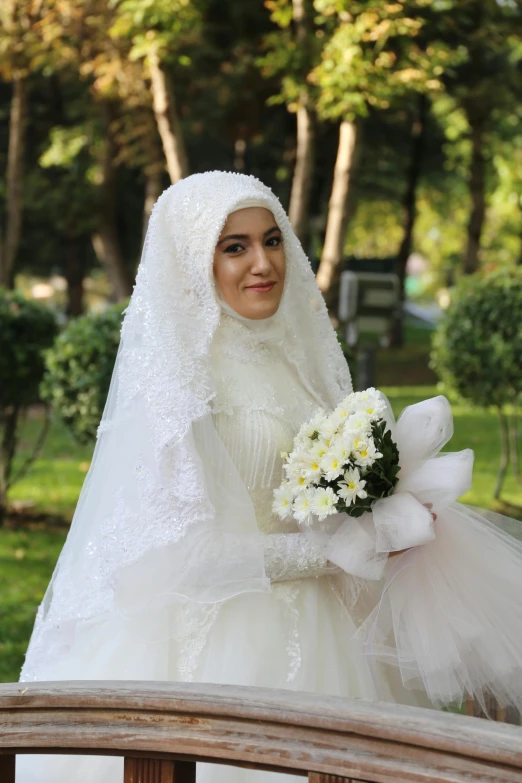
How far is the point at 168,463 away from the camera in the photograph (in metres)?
2.87

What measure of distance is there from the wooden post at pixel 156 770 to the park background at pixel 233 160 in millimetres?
4342

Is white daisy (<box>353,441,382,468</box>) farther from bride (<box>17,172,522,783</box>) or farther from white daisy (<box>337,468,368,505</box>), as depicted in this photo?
bride (<box>17,172,522,783</box>)

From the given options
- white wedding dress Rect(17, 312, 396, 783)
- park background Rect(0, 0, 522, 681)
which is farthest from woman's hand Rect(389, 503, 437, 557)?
park background Rect(0, 0, 522, 681)

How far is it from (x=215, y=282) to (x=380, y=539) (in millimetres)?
911

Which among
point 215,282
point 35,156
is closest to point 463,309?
point 215,282

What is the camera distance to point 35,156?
24.6 m

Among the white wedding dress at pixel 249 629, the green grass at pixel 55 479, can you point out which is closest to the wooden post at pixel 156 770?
the white wedding dress at pixel 249 629

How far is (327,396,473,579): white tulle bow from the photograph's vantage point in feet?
9.02

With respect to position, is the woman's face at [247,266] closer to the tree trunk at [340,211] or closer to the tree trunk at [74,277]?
the tree trunk at [340,211]

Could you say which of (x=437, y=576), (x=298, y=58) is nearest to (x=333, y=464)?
(x=437, y=576)

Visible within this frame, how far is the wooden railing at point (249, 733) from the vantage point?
1.38 metres

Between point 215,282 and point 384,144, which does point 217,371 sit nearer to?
point 215,282

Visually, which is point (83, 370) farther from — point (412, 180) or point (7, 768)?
point (412, 180)

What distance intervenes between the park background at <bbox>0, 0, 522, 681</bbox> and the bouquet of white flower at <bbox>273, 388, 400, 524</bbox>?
3476mm
